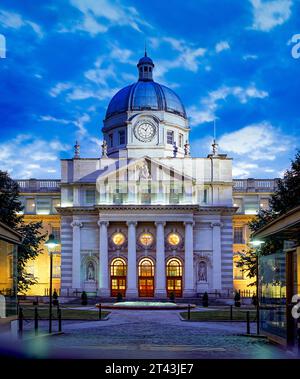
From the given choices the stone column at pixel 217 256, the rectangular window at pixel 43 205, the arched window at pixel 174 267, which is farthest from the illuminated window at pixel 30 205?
the stone column at pixel 217 256

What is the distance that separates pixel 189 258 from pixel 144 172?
11210mm

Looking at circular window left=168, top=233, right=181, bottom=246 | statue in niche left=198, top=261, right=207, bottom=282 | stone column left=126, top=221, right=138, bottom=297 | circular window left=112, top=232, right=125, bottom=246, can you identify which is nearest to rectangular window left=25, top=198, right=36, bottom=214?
circular window left=112, top=232, right=125, bottom=246

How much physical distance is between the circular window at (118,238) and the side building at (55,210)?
9.38m

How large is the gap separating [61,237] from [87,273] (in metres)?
5.40

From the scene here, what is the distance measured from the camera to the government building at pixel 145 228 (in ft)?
229

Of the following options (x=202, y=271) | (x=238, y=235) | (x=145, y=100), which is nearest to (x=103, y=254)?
(x=202, y=271)

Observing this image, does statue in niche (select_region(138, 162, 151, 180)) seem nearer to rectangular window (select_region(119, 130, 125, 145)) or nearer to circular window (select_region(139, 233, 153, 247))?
circular window (select_region(139, 233, 153, 247))

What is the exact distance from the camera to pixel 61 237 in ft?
239

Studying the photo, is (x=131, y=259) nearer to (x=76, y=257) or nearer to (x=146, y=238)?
(x=146, y=238)

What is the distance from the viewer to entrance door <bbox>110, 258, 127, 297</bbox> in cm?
7038

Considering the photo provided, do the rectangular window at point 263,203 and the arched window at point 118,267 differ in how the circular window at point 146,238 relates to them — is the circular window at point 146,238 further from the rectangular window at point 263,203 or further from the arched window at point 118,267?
the rectangular window at point 263,203
